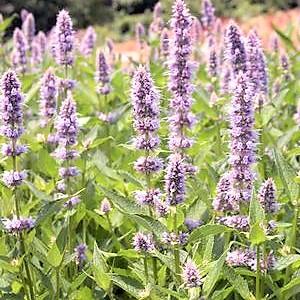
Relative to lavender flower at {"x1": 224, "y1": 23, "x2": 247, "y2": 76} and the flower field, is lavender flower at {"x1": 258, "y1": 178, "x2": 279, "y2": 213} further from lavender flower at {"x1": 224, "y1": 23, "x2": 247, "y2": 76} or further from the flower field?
lavender flower at {"x1": 224, "y1": 23, "x2": 247, "y2": 76}

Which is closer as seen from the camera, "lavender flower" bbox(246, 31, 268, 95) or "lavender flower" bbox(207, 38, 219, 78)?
"lavender flower" bbox(246, 31, 268, 95)

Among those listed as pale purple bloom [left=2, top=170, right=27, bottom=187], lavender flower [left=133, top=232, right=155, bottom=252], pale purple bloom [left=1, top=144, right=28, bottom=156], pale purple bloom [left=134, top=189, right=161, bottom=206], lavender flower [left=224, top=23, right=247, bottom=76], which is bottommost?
lavender flower [left=133, top=232, right=155, bottom=252]

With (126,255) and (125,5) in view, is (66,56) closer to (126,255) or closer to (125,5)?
(126,255)

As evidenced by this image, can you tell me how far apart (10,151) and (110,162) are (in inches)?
61.5

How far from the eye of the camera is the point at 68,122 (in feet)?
13.3

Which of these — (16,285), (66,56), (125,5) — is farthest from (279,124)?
(125,5)

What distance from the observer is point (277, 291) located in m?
3.64

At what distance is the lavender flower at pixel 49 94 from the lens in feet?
16.8

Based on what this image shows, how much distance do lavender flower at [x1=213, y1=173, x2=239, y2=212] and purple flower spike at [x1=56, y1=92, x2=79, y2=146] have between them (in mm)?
839

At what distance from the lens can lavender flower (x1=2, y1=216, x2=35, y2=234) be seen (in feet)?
12.7

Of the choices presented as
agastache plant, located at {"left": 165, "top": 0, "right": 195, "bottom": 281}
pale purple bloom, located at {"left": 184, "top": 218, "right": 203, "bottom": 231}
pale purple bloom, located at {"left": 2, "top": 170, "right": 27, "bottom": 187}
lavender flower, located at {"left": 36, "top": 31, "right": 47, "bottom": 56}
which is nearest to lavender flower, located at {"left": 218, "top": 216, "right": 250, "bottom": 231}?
pale purple bloom, located at {"left": 184, "top": 218, "right": 203, "bottom": 231}

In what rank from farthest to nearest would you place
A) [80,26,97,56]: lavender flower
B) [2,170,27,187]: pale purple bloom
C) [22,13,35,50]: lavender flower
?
1. [80,26,97,56]: lavender flower
2. [22,13,35,50]: lavender flower
3. [2,170,27,187]: pale purple bloom

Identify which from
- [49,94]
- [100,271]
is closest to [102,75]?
Result: [49,94]

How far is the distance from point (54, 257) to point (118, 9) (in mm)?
29144
